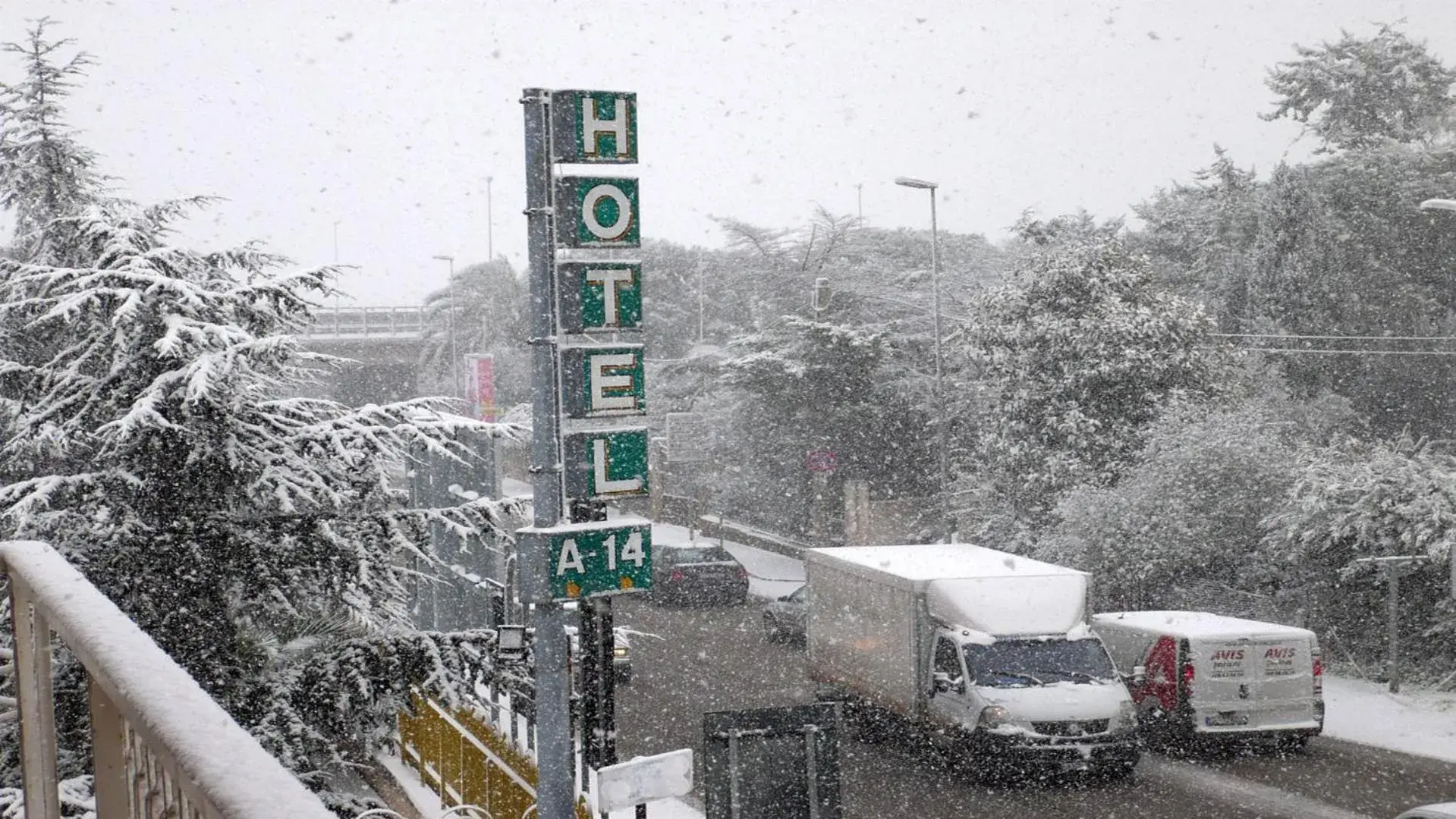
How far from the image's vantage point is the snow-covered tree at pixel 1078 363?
27.6 meters

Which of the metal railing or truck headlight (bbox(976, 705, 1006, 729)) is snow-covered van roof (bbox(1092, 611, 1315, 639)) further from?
the metal railing

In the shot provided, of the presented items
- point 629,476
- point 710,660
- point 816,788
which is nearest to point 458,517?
point 629,476

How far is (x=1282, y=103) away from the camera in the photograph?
42.4 meters

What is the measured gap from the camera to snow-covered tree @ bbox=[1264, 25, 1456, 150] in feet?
134

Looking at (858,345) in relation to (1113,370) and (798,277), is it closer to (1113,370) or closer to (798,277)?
(798,277)

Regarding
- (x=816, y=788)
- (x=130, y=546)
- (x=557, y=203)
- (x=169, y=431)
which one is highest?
(x=557, y=203)

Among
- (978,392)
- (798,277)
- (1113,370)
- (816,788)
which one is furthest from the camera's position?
(798,277)

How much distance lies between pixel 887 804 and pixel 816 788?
3.59 metres

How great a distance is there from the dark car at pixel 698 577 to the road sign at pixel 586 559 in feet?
71.7

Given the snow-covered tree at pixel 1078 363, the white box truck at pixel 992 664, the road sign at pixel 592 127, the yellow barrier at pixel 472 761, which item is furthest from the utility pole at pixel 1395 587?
the road sign at pixel 592 127

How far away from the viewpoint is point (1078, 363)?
28109mm

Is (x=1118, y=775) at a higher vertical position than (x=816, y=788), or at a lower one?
lower

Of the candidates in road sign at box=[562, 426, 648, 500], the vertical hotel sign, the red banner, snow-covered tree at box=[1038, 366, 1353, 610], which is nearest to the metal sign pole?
the vertical hotel sign

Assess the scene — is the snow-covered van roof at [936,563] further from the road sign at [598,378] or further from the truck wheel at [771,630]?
the road sign at [598,378]
